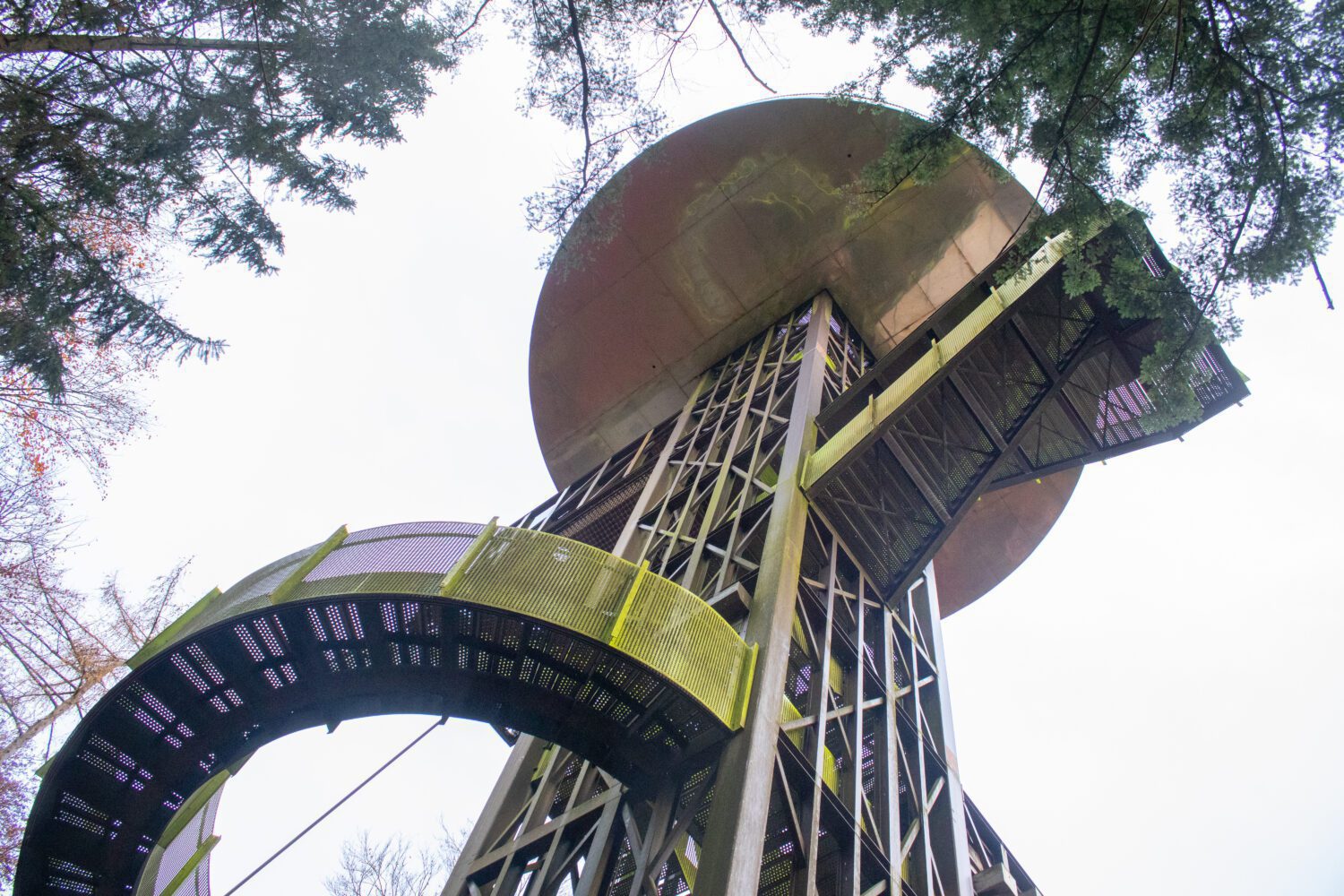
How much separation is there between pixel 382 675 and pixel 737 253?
45.7 feet

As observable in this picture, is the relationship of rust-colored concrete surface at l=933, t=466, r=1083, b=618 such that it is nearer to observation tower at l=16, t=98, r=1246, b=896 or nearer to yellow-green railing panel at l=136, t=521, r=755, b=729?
observation tower at l=16, t=98, r=1246, b=896

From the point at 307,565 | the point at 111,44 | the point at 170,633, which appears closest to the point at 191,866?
the point at 170,633

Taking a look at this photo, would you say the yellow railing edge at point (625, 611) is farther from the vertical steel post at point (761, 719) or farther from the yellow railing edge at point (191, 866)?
the yellow railing edge at point (191, 866)

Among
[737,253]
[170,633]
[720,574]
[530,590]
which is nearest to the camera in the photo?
[530,590]

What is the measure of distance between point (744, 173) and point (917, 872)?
1368cm

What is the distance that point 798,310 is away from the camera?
19.9 m

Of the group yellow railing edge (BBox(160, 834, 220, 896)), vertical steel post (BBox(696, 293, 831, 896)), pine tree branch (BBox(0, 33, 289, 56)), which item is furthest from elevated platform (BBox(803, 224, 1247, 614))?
pine tree branch (BBox(0, 33, 289, 56))

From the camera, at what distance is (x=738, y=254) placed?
19406 mm

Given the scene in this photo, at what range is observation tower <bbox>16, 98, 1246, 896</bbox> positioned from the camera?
7.05 meters

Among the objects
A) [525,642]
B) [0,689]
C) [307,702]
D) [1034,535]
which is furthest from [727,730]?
[1034,535]

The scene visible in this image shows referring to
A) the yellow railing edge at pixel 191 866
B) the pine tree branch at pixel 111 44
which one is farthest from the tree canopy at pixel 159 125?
the yellow railing edge at pixel 191 866

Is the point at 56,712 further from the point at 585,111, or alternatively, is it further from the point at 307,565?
the point at 585,111

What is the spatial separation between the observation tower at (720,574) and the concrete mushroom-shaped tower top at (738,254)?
0.20 ft

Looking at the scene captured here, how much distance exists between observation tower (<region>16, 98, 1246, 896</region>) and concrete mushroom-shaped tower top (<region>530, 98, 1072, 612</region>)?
2.5 inches
